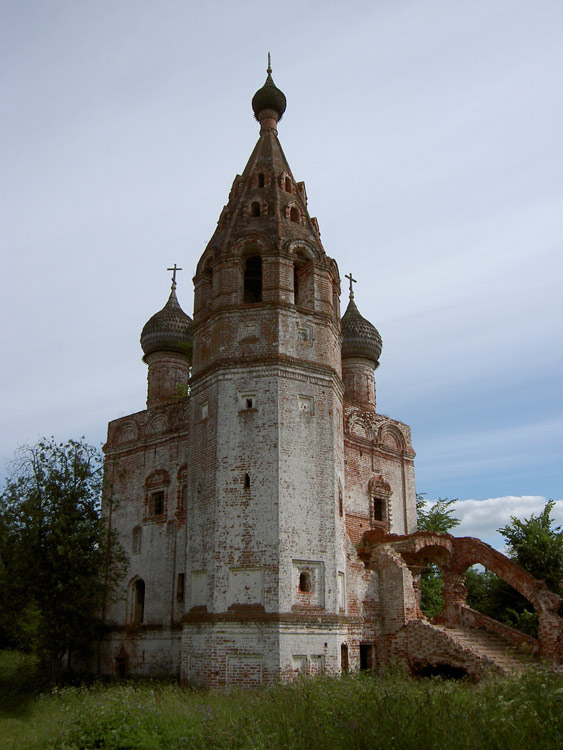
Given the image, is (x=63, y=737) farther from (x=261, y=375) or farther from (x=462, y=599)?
(x=462, y=599)

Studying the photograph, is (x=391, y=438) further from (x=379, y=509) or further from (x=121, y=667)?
(x=121, y=667)

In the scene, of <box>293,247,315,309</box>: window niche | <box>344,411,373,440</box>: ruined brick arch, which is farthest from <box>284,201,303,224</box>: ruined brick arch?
<box>344,411,373,440</box>: ruined brick arch

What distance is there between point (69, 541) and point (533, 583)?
11.8m

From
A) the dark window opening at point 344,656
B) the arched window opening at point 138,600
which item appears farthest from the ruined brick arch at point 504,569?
the arched window opening at point 138,600

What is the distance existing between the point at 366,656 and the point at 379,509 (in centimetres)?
526

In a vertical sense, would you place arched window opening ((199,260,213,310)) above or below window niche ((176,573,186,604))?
above

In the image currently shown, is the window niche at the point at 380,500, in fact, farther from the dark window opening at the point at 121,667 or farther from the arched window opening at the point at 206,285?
the dark window opening at the point at 121,667

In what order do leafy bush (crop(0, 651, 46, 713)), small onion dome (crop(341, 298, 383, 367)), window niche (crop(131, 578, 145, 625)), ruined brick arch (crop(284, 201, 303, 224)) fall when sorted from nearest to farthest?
leafy bush (crop(0, 651, 46, 713))
ruined brick arch (crop(284, 201, 303, 224))
window niche (crop(131, 578, 145, 625))
small onion dome (crop(341, 298, 383, 367))

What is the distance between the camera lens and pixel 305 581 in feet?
49.7

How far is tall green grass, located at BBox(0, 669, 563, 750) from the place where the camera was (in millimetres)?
6602

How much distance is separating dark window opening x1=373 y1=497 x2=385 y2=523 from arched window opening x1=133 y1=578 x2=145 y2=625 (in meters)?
7.22

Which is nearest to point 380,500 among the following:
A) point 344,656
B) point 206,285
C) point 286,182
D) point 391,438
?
point 391,438

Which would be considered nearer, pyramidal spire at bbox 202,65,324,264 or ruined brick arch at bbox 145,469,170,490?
pyramidal spire at bbox 202,65,324,264

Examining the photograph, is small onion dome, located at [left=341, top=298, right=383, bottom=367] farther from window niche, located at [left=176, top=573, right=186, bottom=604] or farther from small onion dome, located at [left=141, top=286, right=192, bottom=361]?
window niche, located at [left=176, top=573, right=186, bottom=604]
